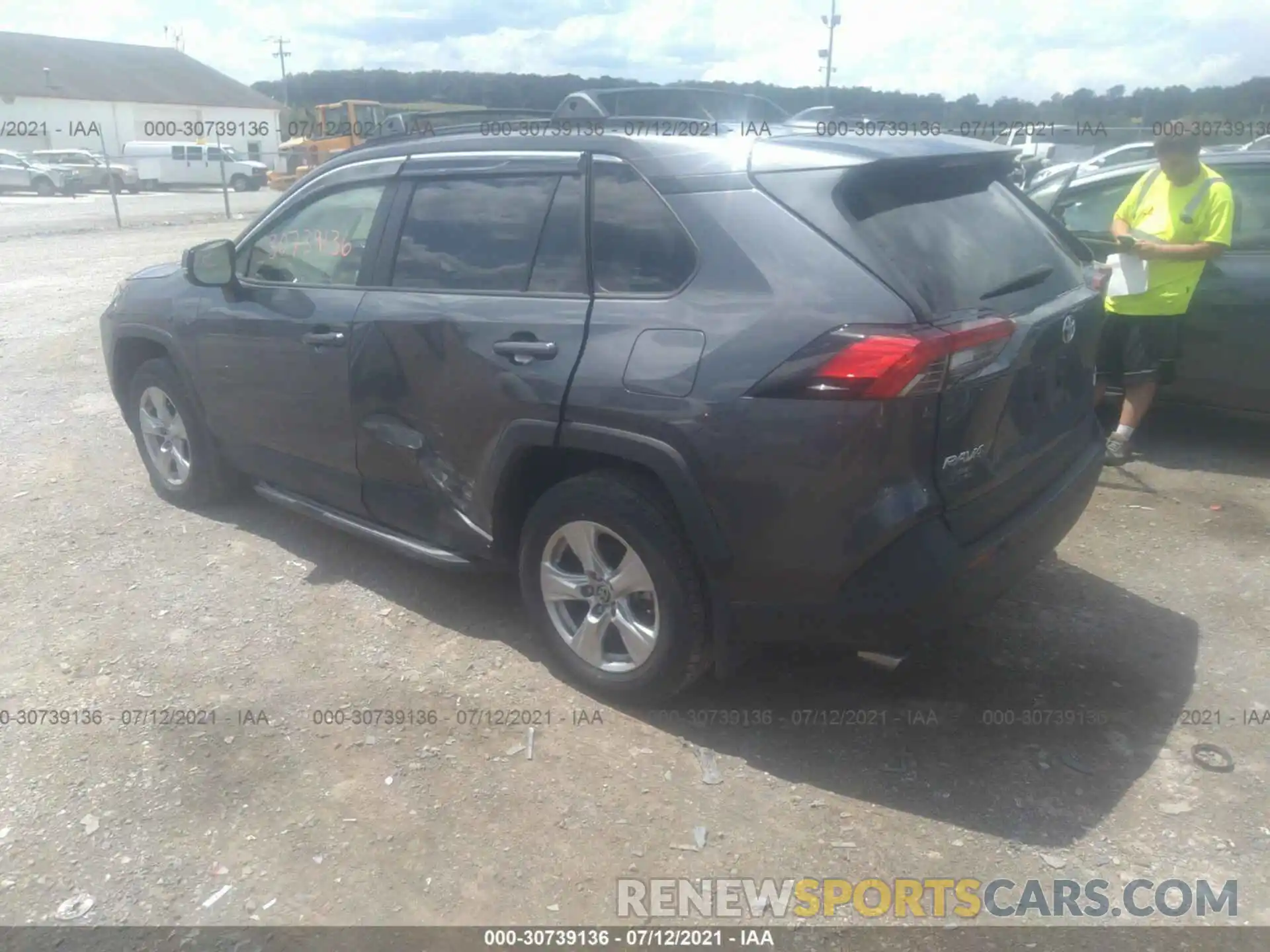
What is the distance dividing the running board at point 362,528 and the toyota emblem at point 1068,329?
2.17 metres

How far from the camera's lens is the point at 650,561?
3.20 m

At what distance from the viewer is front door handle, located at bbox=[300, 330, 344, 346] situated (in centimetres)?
400

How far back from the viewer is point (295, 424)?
4336 mm

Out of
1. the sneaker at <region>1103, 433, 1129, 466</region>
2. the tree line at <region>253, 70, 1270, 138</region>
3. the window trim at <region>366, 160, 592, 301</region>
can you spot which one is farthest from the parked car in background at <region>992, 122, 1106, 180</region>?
the window trim at <region>366, 160, 592, 301</region>

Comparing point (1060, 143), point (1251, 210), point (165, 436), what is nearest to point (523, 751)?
point (165, 436)

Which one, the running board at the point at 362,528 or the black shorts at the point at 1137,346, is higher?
the black shorts at the point at 1137,346

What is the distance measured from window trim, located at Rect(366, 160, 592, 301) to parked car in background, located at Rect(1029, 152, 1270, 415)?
3042 millimetres

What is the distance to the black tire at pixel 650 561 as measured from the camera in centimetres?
316

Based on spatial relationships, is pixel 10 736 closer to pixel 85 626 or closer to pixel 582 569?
pixel 85 626

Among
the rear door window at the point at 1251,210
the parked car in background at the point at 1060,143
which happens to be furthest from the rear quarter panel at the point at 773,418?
the parked car in background at the point at 1060,143

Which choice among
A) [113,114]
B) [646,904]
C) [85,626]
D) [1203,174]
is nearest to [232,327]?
[85,626]

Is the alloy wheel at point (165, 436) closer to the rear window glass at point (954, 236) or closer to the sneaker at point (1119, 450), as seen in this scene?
the rear window glass at point (954, 236)

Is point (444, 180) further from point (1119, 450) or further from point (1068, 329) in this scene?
point (1119, 450)

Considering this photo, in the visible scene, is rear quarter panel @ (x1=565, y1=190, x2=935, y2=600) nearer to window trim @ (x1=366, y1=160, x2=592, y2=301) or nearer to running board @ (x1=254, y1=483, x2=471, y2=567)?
window trim @ (x1=366, y1=160, x2=592, y2=301)
